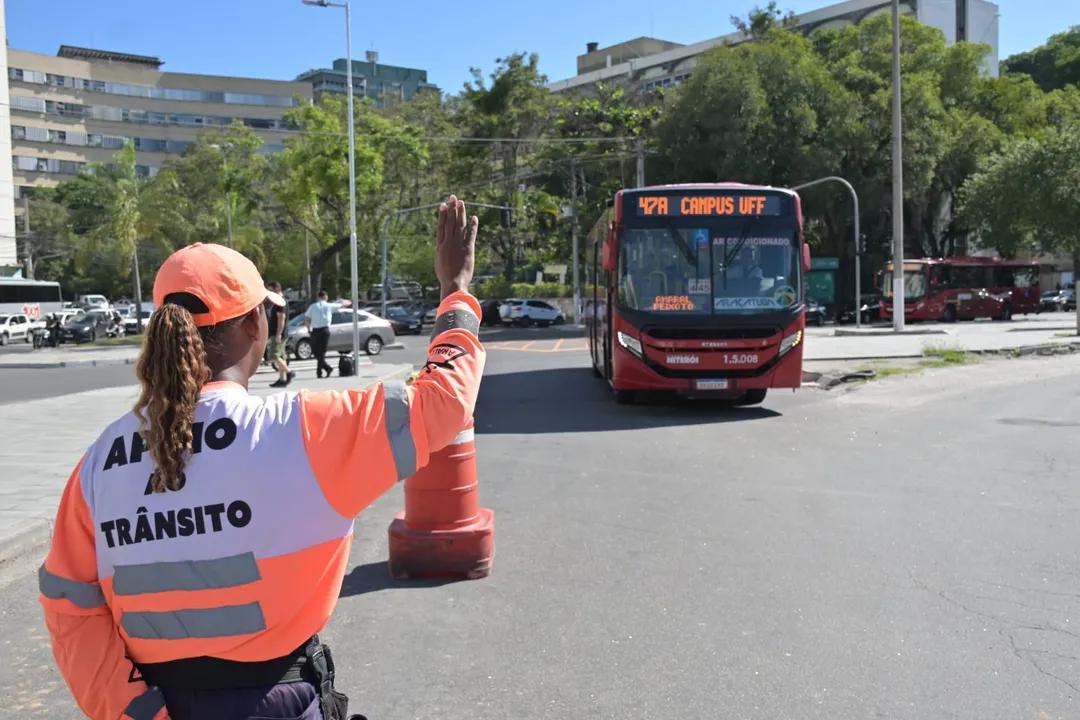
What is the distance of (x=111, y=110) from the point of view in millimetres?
89000

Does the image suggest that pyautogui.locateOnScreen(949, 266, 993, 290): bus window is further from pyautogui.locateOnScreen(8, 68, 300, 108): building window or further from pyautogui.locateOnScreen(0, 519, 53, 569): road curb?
pyautogui.locateOnScreen(8, 68, 300, 108): building window

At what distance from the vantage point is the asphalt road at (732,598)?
173 inches

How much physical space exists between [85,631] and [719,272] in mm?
12895

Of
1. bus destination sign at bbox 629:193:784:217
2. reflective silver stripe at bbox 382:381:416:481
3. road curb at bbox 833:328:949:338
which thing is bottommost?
road curb at bbox 833:328:949:338

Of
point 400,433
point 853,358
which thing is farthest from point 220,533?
point 853,358

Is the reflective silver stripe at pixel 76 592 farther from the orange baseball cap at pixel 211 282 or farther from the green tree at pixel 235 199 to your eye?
the green tree at pixel 235 199

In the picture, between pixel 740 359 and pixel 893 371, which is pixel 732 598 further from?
pixel 893 371

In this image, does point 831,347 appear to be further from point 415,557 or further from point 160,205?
point 160,205

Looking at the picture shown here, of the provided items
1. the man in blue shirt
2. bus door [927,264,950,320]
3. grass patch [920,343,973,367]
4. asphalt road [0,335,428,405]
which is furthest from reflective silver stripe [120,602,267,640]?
bus door [927,264,950,320]

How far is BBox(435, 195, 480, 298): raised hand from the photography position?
250 cm

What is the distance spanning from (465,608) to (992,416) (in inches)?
415

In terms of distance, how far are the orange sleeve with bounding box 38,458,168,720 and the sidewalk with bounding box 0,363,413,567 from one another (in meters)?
1.45

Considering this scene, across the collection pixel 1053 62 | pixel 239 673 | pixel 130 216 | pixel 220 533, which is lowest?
pixel 239 673

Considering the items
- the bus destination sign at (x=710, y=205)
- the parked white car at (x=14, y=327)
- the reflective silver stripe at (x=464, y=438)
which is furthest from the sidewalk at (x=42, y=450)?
the parked white car at (x=14, y=327)
